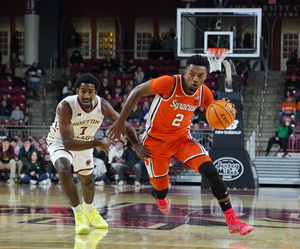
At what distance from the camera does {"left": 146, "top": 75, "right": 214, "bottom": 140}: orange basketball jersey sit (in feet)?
23.3

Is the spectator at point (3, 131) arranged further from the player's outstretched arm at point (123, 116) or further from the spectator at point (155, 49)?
the player's outstretched arm at point (123, 116)

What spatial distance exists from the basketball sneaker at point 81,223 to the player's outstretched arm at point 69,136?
31.2 inches

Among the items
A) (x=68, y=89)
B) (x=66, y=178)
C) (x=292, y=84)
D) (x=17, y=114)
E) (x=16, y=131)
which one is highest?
(x=292, y=84)

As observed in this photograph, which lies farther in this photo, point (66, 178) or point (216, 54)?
point (216, 54)

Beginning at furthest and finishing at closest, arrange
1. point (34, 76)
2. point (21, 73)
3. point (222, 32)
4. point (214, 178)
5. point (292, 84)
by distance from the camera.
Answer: point (21, 73), point (34, 76), point (292, 84), point (222, 32), point (214, 178)

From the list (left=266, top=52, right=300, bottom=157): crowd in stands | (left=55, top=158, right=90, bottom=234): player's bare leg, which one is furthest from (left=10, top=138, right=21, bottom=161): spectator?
(left=55, top=158, right=90, bottom=234): player's bare leg

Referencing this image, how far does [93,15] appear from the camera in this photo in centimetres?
2923

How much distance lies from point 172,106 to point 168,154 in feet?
2.11

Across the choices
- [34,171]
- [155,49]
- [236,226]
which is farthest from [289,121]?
[236,226]

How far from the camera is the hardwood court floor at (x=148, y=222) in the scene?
655 centimetres

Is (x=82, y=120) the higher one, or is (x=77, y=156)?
(x=82, y=120)

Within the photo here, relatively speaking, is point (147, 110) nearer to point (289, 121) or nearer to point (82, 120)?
point (289, 121)

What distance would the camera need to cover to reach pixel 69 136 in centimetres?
722

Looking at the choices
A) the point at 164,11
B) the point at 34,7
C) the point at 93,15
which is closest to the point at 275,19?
the point at 164,11
